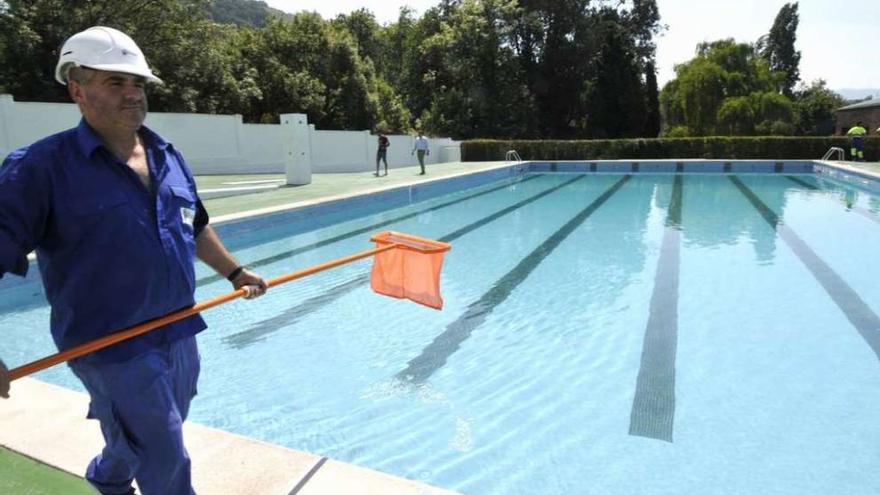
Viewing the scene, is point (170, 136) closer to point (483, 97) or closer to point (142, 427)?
point (142, 427)

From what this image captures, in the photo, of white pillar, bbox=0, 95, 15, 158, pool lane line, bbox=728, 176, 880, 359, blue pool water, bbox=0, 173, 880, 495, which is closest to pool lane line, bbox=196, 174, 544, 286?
blue pool water, bbox=0, 173, 880, 495

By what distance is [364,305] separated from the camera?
5258mm

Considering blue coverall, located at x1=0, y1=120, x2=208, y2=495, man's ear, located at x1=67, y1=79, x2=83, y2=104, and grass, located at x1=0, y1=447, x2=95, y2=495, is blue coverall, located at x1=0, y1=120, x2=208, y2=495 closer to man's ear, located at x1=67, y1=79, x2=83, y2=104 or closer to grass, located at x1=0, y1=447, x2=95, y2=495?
man's ear, located at x1=67, y1=79, x2=83, y2=104

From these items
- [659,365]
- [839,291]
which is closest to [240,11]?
[839,291]

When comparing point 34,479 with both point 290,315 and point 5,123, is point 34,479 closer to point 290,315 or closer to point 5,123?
point 290,315

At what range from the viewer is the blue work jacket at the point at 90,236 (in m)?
1.37

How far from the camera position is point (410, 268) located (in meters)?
3.53

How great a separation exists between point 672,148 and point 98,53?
22.8 meters

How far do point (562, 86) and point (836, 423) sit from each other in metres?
32.5

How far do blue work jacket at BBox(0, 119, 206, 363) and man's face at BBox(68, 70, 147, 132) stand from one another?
44 mm

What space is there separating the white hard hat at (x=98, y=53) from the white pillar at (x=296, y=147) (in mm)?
11913

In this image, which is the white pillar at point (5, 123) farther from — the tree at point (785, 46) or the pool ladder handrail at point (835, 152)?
the tree at point (785, 46)

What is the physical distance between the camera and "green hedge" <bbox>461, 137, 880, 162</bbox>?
20000 mm

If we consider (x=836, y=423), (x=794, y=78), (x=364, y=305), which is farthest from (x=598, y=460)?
(x=794, y=78)
